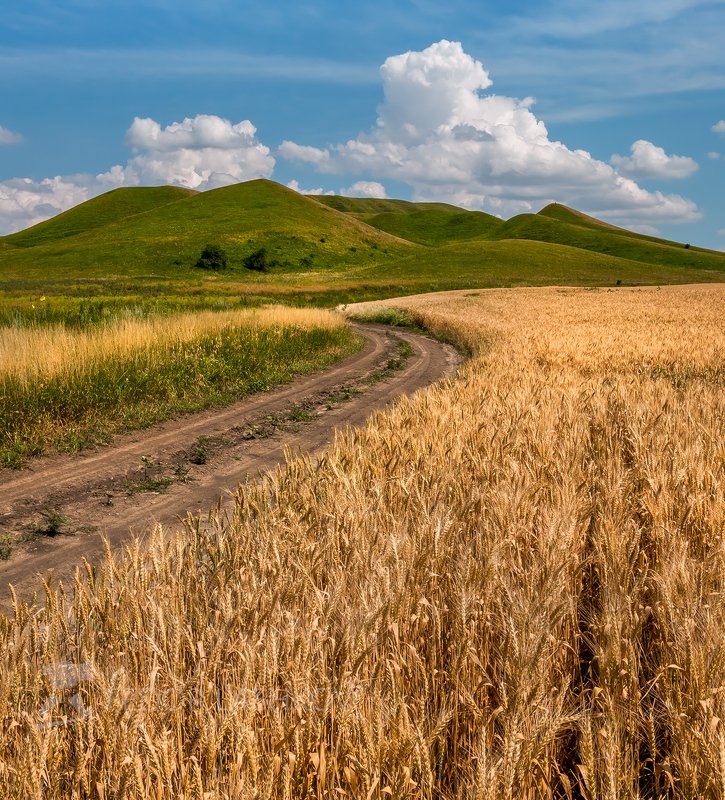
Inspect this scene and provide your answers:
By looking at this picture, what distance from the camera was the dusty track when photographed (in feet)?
20.1

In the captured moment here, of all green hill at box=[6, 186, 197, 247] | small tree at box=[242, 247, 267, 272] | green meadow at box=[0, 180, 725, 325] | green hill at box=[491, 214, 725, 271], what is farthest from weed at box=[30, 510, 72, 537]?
green hill at box=[6, 186, 197, 247]

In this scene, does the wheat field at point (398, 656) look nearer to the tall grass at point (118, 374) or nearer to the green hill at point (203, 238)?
the tall grass at point (118, 374)

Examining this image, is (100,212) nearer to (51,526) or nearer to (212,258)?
(212,258)

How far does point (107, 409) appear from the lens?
1169 centimetres

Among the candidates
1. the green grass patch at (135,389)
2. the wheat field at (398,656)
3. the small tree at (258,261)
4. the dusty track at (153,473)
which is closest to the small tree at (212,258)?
the small tree at (258,261)

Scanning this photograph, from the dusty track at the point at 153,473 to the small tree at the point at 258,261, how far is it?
86975 millimetres

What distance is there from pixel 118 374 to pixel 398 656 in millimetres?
11413

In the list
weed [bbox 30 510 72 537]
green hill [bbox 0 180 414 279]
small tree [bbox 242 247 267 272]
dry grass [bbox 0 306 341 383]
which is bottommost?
weed [bbox 30 510 72 537]

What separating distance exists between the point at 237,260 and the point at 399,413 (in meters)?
99.5

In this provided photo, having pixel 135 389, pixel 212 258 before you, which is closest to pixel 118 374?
pixel 135 389

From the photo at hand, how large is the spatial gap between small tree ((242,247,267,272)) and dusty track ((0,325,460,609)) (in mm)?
86975

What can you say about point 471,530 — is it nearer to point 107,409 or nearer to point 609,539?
point 609,539

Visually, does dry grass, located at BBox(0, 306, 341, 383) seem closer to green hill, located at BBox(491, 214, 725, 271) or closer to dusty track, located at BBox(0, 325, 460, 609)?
dusty track, located at BBox(0, 325, 460, 609)

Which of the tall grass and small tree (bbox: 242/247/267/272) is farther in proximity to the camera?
small tree (bbox: 242/247/267/272)
